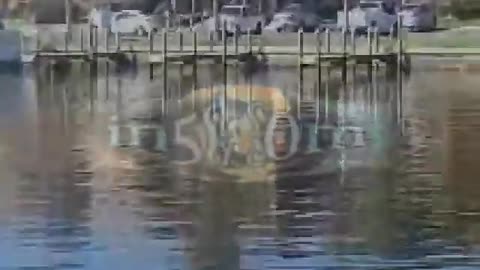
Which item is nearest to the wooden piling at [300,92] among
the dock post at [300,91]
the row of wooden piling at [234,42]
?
the dock post at [300,91]

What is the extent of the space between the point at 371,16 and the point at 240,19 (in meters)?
2.20

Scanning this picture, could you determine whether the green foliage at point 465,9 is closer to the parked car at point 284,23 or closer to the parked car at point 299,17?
the parked car at point 299,17

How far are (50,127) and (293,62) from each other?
24.9 feet

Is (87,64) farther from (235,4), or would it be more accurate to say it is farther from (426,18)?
(426,18)

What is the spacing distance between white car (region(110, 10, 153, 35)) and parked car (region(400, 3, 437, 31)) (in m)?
4.25

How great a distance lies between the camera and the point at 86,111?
10.9 m

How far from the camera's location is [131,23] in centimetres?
1978

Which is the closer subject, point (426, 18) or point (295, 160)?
point (295, 160)

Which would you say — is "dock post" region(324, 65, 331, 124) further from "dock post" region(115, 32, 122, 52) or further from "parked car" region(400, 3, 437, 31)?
"parked car" region(400, 3, 437, 31)

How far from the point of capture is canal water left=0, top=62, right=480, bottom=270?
5.20 m

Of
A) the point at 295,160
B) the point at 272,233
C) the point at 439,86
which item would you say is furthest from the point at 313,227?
the point at 439,86

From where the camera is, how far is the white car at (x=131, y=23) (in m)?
19.2

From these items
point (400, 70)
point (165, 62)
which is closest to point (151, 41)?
point (165, 62)

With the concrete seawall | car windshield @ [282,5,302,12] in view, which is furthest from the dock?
car windshield @ [282,5,302,12]
